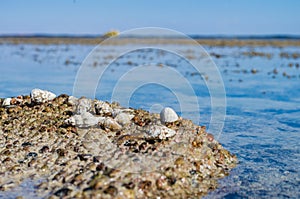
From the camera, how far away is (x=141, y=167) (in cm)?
899

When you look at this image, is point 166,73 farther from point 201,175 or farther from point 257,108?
point 201,175

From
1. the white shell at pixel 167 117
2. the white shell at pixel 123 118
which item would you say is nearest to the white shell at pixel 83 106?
the white shell at pixel 123 118

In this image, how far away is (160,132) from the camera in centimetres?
1045

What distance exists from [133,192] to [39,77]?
20.9 metres

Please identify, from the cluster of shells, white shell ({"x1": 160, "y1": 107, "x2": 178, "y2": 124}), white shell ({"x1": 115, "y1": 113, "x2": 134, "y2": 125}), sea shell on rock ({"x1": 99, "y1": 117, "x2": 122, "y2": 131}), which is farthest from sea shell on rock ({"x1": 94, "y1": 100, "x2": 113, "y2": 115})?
white shell ({"x1": 160, "y1": 107, "x2": 178, "y2": 124})

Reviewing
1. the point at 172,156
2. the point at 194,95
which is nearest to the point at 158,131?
the point at 172,156

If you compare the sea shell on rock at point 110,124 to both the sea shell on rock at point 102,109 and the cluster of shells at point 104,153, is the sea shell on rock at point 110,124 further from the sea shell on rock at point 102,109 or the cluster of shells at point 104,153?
the sea shell on rock at point 102,109

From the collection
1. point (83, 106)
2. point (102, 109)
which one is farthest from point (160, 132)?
point (83, 106)

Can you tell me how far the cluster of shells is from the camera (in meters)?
8.46

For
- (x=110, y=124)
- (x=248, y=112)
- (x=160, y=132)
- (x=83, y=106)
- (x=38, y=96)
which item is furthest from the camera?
(x=248, y=112)

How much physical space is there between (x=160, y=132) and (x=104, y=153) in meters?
1.58

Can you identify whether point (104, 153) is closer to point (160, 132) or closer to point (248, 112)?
point (160, 132)

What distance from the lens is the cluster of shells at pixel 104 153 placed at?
8.46 meters

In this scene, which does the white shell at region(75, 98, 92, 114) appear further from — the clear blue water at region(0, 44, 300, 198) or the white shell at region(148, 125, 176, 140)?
the clear blue water at region(0, 44, 300, 198)
